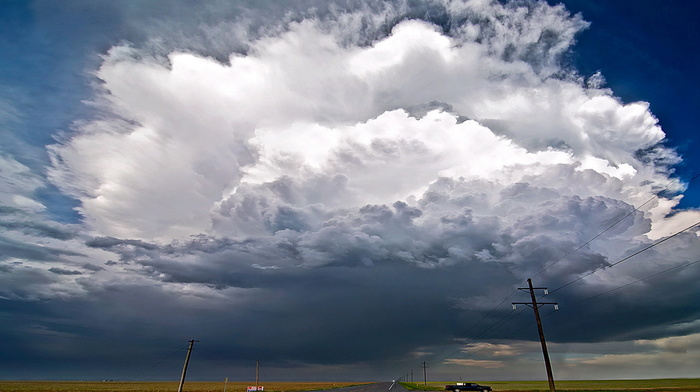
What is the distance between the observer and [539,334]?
4300 cm

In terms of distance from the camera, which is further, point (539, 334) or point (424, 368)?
point (424, 368)

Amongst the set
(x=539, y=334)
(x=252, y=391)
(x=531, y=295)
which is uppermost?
(x=531, y=295)

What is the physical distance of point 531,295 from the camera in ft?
153

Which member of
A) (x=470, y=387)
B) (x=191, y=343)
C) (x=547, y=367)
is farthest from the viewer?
(x=470, y=387)

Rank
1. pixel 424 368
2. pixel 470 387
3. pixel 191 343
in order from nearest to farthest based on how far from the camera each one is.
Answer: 1. pixel 191 343
2. pixel 470 387
3. pixel 424 368

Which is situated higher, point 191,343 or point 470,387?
point 191,343

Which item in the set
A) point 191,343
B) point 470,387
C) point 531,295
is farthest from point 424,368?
point 531,295

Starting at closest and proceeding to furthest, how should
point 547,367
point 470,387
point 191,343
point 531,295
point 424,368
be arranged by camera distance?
point 547,367 → point 531,295 → point 191,343 → point 470,387 → point 424,368

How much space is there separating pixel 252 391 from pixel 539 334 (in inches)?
2795

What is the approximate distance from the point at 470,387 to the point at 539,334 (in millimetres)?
42848

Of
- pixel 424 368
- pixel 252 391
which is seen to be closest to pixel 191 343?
pixel 252 391

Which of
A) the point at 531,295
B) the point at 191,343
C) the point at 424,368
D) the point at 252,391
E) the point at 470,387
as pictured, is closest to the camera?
the point at 531,295

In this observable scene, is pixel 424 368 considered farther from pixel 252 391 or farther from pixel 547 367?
pixel 547 367

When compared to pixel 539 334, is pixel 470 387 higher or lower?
lower
